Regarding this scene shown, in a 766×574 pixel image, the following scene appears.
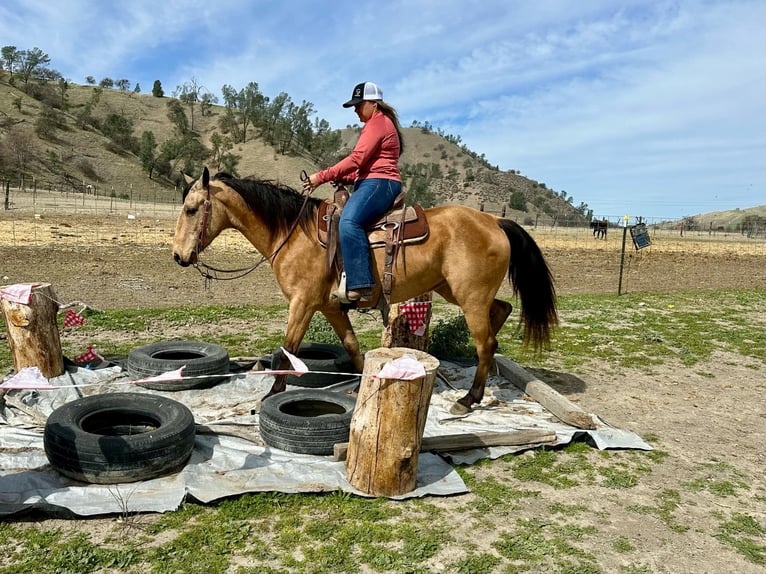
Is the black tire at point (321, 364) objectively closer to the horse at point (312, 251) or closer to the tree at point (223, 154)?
the horse at point (312, 251)

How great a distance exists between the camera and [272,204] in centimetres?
534

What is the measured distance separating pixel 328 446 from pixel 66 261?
551 inches

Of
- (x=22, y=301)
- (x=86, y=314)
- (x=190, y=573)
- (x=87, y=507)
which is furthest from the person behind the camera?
(x=86, y=314)

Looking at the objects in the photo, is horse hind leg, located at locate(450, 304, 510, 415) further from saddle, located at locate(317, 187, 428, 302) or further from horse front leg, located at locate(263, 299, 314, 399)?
horse front leg, located at locate(263, 299, 314, 399)

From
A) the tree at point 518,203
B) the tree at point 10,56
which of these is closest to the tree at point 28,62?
the tree at point 10,56

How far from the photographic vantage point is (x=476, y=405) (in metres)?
5.70

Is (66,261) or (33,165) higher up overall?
(33,165)

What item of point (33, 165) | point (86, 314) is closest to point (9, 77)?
point (33, 165)

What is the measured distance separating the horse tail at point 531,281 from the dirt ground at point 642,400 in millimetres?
1092

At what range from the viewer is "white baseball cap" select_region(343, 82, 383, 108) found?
5.01 metres

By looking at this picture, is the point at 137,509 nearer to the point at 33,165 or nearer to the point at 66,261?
the point at 66,261

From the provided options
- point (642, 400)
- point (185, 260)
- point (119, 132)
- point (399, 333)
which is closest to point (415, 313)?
point (399, 333)

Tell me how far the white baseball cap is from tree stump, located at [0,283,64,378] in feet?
12.8

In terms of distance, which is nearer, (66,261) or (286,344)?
(286,344)
